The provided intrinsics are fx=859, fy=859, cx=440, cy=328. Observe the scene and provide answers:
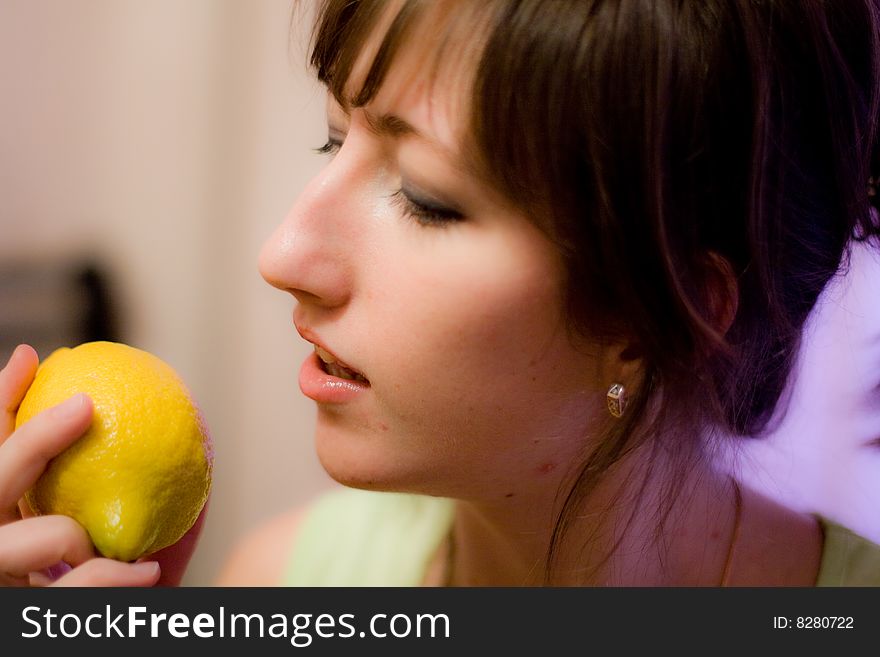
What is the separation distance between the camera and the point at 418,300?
2.19ft

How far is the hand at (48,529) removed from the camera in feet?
1.94

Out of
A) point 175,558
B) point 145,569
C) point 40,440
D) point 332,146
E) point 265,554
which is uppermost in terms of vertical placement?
point 332,146

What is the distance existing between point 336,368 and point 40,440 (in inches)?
9.3

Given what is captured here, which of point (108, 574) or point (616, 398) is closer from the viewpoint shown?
point (108, 574)

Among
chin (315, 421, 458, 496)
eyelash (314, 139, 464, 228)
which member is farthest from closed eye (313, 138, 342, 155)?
chin (315, 421, 458, 496)

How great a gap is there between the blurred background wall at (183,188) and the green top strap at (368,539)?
0.54m

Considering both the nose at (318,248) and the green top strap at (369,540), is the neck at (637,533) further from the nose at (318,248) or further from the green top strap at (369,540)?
the nose at (318,248)

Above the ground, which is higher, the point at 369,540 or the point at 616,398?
the point at 616,398

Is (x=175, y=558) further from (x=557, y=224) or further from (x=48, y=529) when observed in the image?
(x=557, y=224)

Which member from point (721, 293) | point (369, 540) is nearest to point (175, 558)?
point (369, 540)

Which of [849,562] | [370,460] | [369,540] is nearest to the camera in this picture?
[370,460]
